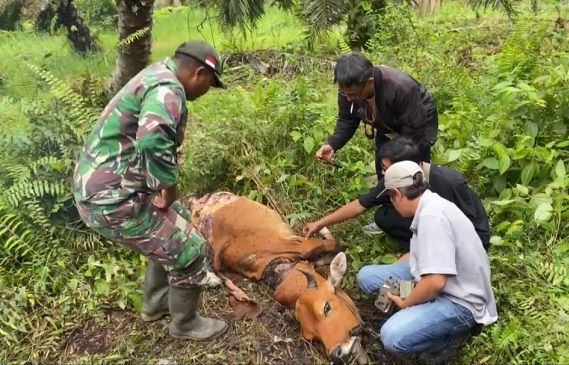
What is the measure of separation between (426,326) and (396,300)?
10.6 inches

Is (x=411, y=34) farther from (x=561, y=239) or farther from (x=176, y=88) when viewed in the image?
(x=176, y=88)

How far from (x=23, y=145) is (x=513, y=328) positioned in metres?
4.21

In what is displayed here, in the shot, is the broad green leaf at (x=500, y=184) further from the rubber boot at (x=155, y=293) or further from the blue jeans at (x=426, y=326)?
the rubber boot at (x=155, y=293)

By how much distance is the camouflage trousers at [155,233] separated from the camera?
3.32 metres

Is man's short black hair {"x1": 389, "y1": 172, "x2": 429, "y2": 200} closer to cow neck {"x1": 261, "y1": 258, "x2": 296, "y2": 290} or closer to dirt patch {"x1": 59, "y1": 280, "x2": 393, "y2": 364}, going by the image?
dirt patch {"x1": 59, "y1": 280, "x2": 393, "y2": 364}

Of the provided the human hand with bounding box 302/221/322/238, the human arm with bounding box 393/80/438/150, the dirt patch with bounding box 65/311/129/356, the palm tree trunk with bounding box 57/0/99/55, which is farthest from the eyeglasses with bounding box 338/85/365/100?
the palm tree trunk with bounding box 57/0/99/55

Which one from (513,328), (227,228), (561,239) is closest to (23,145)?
(227,228)

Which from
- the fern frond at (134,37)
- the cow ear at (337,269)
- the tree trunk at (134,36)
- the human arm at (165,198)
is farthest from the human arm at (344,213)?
the tree trunk at (134,36)

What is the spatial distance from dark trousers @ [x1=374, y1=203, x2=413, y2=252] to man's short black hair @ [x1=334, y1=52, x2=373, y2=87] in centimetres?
104

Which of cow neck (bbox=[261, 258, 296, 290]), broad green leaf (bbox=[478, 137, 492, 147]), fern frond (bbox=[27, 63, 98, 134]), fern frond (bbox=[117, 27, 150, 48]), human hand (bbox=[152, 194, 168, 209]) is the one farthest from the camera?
fern frond (bbox=[117, 27, 150, 48])

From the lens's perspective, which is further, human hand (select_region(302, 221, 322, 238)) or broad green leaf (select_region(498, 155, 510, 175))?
broad green leaf (select_region(498, 155, 510, 175))

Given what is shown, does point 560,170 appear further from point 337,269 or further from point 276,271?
point 276,271

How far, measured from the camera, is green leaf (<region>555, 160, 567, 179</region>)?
4.30m

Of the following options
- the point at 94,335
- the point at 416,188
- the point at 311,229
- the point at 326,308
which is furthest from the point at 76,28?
the point at 416,188
